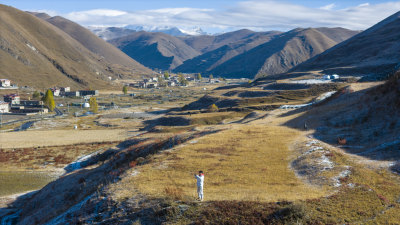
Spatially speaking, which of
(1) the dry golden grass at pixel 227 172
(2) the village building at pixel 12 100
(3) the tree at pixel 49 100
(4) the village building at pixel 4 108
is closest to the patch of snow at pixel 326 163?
(1) the dry golden grass at pixel 227 172

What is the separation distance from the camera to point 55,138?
101 metres

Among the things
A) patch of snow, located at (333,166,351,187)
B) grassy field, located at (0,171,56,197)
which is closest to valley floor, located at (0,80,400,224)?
patch of snow, located at (333,166,351,187)

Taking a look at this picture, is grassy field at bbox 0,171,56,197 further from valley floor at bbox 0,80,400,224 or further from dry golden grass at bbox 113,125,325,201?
dry golden grass at bbox 113,125,325,201

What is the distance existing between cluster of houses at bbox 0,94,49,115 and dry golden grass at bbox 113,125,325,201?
147717mm

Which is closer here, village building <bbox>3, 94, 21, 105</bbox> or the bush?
the bush

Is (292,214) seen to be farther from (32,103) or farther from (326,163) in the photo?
(32,103)

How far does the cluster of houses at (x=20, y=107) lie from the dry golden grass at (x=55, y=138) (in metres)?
61.9

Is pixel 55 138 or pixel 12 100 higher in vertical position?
pixel 12 100

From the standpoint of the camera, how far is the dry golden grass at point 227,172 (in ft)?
80.7

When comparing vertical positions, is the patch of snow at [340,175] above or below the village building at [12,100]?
below

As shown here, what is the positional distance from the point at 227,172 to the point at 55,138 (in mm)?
Answer: 84942

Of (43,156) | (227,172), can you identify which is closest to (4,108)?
(43,156)

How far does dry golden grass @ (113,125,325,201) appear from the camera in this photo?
2461cm

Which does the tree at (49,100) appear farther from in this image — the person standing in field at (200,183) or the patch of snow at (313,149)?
the person standing in field at (200,183)
